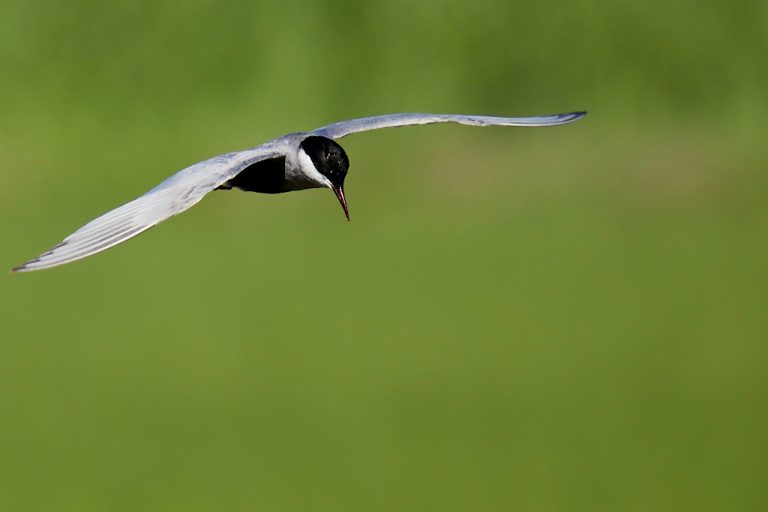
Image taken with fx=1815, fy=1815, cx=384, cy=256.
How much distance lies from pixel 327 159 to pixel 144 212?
1012 mm

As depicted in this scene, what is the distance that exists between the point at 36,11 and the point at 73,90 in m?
0.65

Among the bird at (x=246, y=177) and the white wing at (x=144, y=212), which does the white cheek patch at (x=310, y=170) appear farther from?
the white wing at (x=144, y=212)

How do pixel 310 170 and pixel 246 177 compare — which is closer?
pixel 310 170

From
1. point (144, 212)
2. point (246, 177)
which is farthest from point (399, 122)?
point (144, 212)

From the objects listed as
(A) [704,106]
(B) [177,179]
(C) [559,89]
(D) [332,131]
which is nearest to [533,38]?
(C) [559,89]

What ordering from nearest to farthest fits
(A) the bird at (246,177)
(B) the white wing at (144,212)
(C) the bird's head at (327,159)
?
(B) the white wing at (144,212)
(A) the bird at (246,177)
(C) the bird's head at (327,159)

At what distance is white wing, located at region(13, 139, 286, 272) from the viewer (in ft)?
16.2

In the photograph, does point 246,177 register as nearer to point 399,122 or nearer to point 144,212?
point 399,122

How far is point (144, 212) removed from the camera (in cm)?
524

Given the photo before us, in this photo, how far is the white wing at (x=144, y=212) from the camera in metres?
4.95

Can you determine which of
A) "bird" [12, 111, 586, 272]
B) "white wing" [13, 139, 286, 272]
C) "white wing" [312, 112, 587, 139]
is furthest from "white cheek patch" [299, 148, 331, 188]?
"white wing" [13, 139, 286, 272]

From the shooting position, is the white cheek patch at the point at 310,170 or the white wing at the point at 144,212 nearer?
the white wing at the point at 144,212

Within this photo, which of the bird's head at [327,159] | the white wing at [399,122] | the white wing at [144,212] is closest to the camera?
the white wing at [144,212]

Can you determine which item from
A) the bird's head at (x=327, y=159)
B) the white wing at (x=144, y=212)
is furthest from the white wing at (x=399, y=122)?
the white wing at (x=144, y=212)
